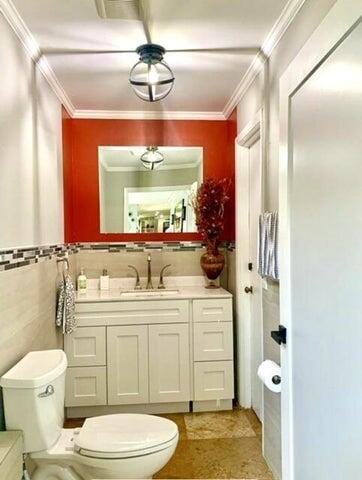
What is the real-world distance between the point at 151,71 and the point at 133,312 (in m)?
1.64

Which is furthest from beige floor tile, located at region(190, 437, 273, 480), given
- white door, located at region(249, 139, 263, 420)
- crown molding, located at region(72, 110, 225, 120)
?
crown molding, located at region(72, 110, 225, 120)

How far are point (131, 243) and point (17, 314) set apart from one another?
5.18 ft

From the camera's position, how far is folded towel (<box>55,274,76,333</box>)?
2658 mm

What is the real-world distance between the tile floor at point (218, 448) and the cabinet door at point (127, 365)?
1.01ft

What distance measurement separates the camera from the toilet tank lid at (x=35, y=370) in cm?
165

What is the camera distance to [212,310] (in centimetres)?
295

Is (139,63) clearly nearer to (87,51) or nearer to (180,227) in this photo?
(87,51)

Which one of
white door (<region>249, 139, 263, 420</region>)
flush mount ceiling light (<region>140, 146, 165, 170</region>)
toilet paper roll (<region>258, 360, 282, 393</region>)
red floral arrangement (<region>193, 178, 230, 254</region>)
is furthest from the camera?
flush mount ceiling light (<region>140, 146, 165, 170</region>)

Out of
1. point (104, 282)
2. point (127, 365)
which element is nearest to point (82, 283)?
point (104, 282)

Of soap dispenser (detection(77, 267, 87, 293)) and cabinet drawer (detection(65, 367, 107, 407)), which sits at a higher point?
soap dispenser (detection(77, 267, 87, 293))

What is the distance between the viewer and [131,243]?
11.1ft

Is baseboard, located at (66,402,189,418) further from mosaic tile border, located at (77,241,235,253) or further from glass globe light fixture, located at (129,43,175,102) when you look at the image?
glass globe light fixture, located at (129,43,175,102)

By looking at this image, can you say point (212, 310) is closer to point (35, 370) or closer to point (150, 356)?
point (150, 356)

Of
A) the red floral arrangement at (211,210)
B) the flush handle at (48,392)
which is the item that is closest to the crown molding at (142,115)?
the red floral arrangement at (211,210)
